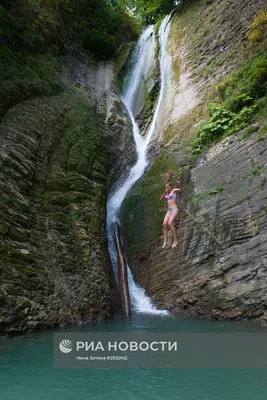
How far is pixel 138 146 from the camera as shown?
15695mm

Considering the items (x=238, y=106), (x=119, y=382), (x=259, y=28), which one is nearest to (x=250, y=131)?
(x=238, y=106)

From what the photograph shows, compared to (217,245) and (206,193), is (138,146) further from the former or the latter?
(217,245)

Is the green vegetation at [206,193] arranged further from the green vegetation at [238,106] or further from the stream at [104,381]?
the stream at [104,381]

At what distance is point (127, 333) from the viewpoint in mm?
7043

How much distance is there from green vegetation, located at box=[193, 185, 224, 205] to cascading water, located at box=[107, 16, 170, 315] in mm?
3285

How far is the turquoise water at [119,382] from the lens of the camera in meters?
3.81

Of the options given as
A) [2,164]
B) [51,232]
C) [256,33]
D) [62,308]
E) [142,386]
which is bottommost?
[142,386]

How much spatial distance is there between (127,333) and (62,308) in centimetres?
197

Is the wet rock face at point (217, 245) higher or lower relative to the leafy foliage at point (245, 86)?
lower

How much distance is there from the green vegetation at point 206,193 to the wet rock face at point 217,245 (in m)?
0.03

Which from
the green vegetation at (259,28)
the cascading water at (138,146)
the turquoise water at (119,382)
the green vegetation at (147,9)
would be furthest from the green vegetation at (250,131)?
the green vegetation at (147,9)

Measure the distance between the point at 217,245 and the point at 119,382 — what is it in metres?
5.56

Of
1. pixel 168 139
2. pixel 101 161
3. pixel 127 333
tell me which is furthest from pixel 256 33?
pixel 127 333

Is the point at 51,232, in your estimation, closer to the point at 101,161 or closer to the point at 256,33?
the point at 101,161
